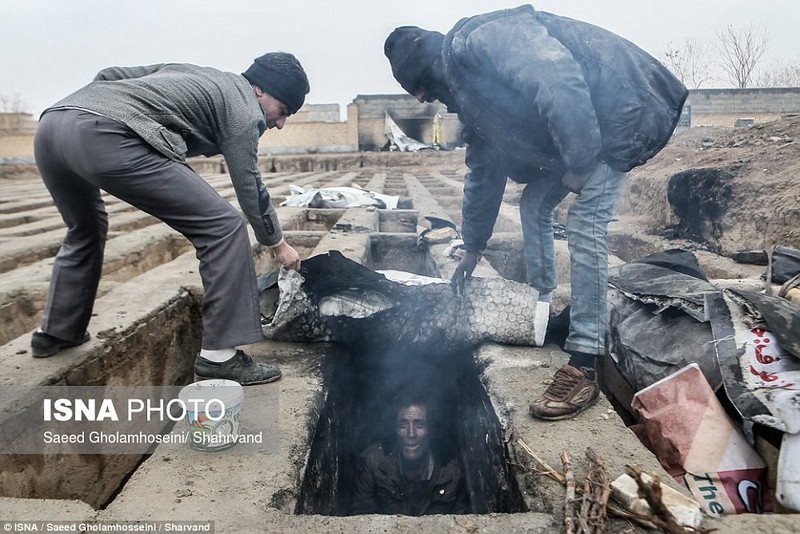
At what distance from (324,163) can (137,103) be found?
756 inches

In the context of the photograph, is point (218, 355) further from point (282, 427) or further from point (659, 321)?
point (659, 321)

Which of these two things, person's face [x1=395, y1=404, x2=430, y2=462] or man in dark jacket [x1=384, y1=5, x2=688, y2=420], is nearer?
man in dark jacket [x1=384, y1=5, x2=688, y2=420]

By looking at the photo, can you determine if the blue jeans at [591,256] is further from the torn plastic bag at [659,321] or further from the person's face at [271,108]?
the person's face at [271,108]

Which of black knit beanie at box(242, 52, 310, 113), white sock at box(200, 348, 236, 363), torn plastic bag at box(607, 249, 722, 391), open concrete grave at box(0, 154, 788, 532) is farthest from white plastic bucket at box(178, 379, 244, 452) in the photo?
torn plastic bag at box(607, 249, 722, 391)

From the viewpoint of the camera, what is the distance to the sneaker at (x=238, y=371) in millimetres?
2006

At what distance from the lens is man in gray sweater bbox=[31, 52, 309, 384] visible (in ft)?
5.79

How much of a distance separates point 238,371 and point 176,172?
816mm

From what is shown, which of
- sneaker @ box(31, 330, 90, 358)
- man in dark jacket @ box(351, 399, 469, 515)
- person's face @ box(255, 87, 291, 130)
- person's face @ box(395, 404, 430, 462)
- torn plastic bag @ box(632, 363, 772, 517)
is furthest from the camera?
person's face @ box(395, 404, 430, 462)

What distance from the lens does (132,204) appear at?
6.21ft

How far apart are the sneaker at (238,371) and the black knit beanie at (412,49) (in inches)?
55.5

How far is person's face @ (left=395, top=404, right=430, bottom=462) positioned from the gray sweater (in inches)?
67.1

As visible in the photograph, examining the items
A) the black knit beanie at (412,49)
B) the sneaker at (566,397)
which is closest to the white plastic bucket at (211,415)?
the sneaker at (566,397)

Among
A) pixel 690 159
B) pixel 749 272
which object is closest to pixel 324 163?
pixel 690 159

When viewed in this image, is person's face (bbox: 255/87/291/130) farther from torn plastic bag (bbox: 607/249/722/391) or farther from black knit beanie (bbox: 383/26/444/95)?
torn plastic bag (bbox: 607/249/722/391)
